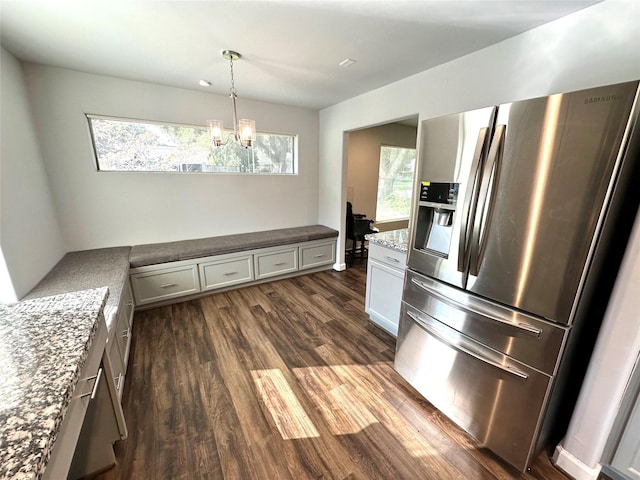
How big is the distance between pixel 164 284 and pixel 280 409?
2037mm

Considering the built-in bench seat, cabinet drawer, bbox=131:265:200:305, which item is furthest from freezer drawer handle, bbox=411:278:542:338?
cabinet drawer, bbox=131:265:200:305

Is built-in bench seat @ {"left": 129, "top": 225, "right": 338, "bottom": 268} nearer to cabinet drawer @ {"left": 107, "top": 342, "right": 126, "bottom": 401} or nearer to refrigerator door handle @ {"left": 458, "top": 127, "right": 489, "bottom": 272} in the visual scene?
cabinet drawer @ {"left": 107, "top": 342, "right": 126, "bottom": 401}

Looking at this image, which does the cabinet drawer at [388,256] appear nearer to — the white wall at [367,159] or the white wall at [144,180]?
the white wall at [144,180]

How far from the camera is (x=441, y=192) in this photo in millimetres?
1566

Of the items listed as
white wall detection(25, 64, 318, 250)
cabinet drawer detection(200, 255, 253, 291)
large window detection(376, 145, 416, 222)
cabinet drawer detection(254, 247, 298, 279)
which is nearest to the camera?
white wall detection(25, 64, 318, 250)

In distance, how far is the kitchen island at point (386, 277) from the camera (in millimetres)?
2254

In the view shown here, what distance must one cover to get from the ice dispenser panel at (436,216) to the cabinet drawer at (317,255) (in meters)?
2.33

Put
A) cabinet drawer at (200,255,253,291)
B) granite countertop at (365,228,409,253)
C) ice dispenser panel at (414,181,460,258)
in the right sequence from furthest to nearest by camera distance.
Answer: cabinet drawer at (200,255,253,291)
granite countertop at (365,228,409,253)
ice dispenser panel at (414,181,460,258)

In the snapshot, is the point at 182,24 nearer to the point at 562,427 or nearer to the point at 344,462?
the point at 344,462

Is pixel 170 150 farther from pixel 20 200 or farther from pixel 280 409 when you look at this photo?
pixel 280 409

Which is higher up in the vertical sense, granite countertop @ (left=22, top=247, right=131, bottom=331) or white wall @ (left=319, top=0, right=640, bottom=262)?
white wall @ (left=319, top=0, right=640, bottom=262)

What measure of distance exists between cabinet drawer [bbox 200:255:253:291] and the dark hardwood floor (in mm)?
539

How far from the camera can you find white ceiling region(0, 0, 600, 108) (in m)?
1.56

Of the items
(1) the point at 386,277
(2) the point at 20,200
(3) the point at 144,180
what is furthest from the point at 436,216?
(3) the point at 144,180
